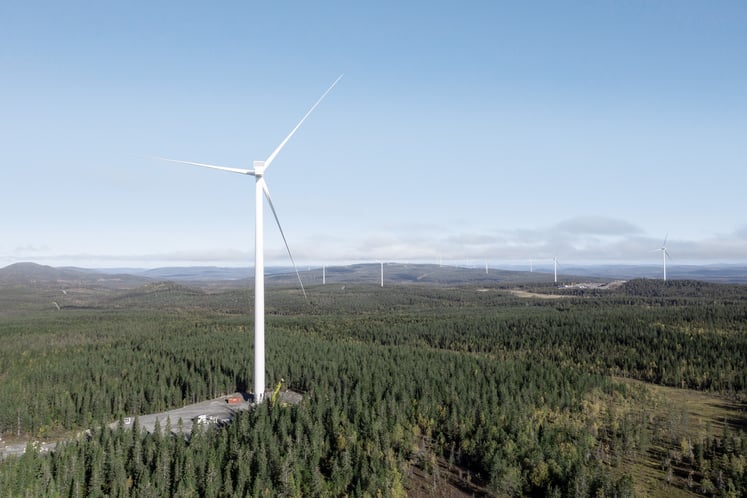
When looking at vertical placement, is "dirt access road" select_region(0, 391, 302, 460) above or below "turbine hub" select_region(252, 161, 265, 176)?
below

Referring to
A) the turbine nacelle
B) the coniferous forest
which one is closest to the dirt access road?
the coniferous forest

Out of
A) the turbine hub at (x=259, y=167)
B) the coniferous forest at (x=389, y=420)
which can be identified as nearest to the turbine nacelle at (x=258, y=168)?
the turbine hub at (x=259, y=167)

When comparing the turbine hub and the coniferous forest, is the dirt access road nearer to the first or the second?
the coniferous forest

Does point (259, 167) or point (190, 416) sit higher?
point (259, 167)

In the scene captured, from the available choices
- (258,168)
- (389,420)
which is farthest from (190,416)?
(258,168)

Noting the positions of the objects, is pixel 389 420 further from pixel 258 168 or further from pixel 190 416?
pixel 258 168

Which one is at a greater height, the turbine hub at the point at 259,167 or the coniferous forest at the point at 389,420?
the turbine hub at the point at 259,167

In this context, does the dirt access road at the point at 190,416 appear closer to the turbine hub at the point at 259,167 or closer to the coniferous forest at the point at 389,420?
the coniferous forest at the point at 389,420

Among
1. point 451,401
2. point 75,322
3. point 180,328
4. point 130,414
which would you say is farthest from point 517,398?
point 75,322
